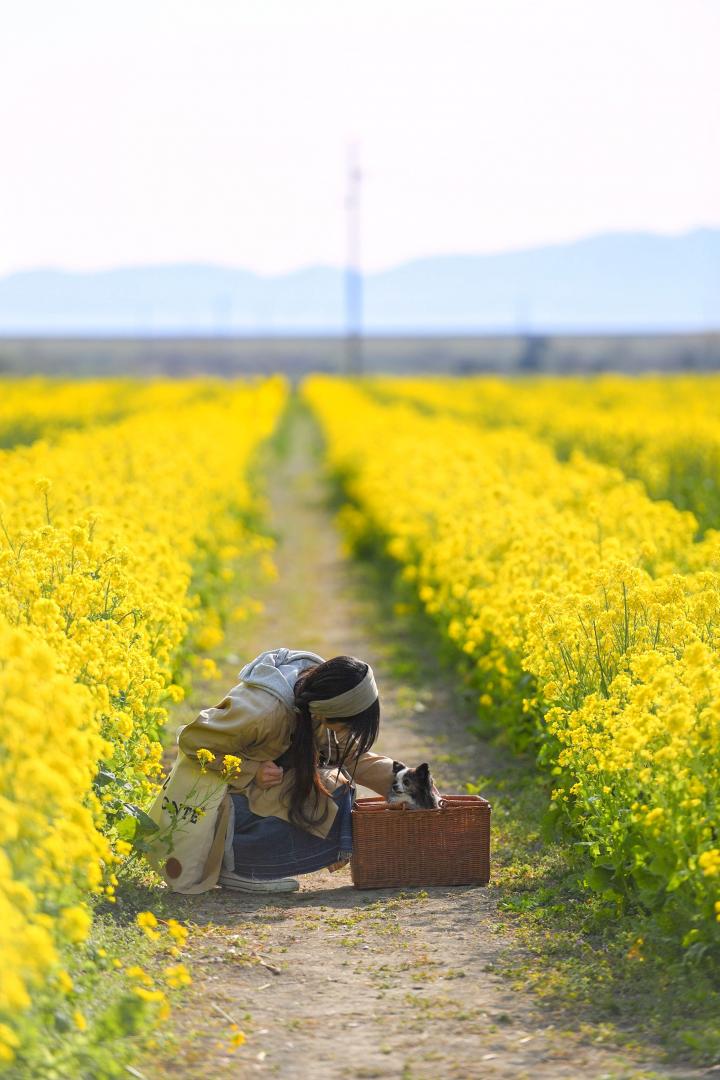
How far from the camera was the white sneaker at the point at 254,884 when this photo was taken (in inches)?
269

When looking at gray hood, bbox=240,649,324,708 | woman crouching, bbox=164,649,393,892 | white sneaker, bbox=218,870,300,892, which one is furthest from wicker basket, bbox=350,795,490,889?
gray hood, bbox=240,649,324,708

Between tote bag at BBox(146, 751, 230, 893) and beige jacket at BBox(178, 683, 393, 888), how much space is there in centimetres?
5

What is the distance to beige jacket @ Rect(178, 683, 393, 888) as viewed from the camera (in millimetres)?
6656

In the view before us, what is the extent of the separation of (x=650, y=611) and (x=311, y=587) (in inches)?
381

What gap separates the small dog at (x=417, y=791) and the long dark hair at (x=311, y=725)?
9.8 inches

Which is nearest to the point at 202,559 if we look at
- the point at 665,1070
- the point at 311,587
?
the point at 311,587

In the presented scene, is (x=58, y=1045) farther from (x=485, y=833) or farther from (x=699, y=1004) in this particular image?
(x=485, y=833)

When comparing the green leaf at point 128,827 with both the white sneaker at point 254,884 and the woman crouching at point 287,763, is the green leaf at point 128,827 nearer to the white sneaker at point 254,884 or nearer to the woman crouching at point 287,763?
the woman crouching at point 287,763

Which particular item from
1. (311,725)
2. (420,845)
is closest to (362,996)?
(420,845)

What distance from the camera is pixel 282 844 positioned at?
6.91 metres

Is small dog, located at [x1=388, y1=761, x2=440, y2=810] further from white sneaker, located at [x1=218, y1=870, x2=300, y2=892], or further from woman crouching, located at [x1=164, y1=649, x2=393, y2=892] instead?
white sneaker, located at [x1=218, y1=870, x2=300, y2=892]

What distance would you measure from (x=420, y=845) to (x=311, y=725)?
27.9 inches

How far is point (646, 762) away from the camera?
19.2 ft

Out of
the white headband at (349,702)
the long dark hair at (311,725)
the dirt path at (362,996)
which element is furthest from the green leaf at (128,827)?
the white headband at (349,702)
